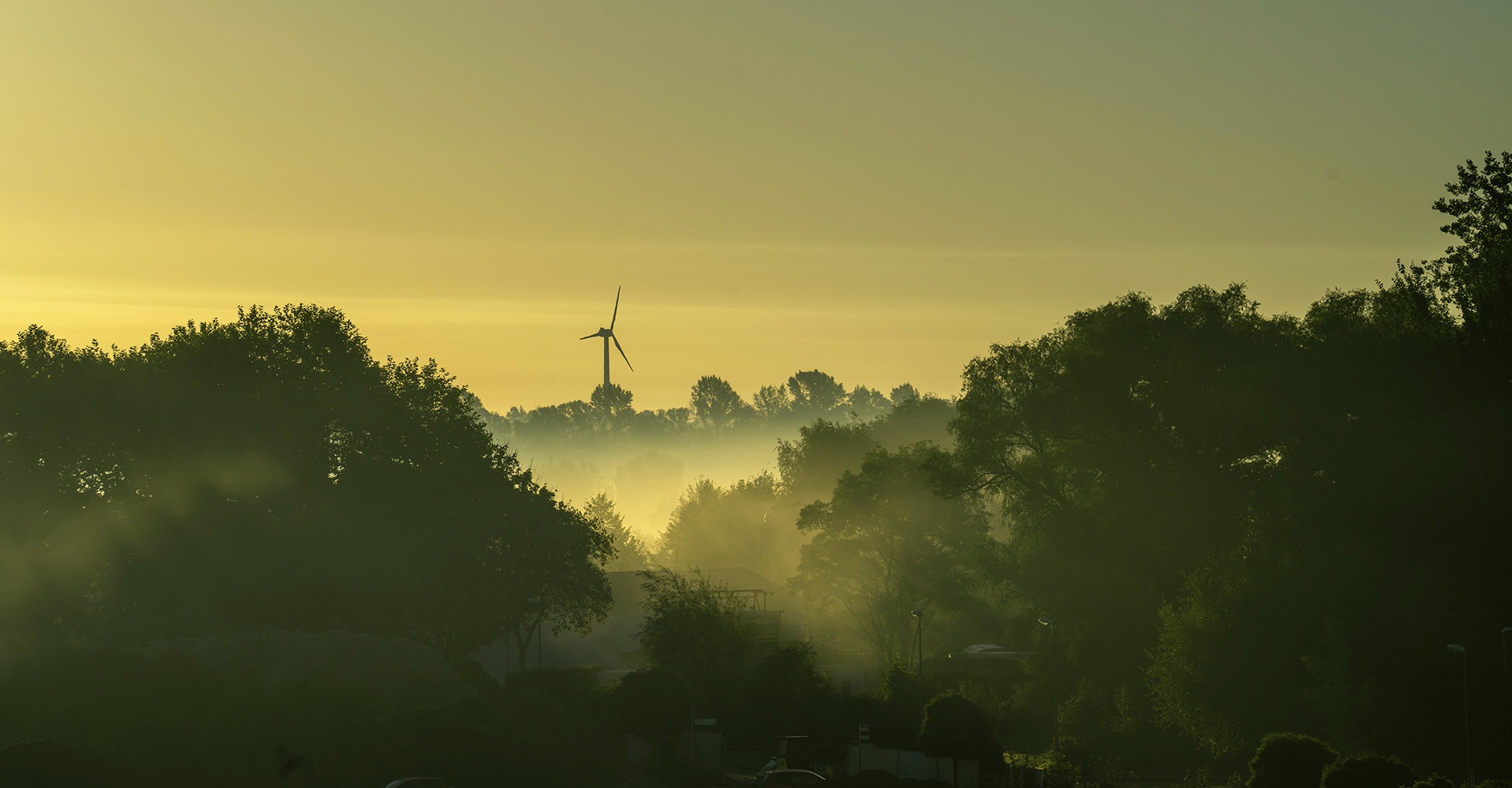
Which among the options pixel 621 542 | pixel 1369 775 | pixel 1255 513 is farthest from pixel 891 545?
pixel 621 542

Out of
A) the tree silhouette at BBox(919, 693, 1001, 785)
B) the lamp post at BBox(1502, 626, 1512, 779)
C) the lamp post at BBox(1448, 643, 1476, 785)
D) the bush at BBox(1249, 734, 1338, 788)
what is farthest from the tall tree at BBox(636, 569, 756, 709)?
the lamp post at BBox(1502, 626, 1512, 779)

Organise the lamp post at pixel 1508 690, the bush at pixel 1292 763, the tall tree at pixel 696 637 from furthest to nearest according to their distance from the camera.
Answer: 1. the tall tree at pixel 696 637
2. the lamp post at pixel 1508 690
3. the bush at pixel 1292 763

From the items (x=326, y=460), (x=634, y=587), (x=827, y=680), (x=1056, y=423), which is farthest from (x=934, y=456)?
(x=634, y=587)

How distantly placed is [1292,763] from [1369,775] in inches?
180

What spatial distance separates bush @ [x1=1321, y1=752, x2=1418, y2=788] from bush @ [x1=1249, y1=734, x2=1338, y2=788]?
3.16m

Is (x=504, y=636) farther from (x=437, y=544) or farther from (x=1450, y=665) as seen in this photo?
(x=1450, y=665)

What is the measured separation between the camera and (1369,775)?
122 feet

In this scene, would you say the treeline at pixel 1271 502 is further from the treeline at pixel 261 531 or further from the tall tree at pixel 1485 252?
the treeline at pixel 261 531

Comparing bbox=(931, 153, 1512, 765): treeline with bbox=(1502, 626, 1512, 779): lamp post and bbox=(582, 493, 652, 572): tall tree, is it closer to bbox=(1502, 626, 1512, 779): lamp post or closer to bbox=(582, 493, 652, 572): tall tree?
bbox=(1502, 626, 1512, 779): lamp post

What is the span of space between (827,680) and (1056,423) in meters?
17.9

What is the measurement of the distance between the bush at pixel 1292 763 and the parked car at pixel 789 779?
15.4 meters

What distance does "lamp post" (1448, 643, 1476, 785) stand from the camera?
1902 inches

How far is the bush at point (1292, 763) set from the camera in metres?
41.3

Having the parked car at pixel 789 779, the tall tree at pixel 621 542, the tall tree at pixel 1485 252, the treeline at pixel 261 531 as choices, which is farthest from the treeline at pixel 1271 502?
the tall tree at pixel 621 542
